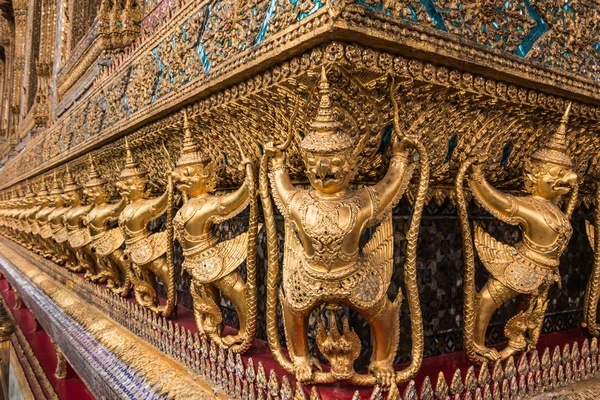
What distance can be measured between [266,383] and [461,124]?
2.22ft

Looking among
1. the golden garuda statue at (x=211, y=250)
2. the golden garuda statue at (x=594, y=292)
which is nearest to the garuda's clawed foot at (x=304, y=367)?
the golden garuda statue at (x=211, y=250)

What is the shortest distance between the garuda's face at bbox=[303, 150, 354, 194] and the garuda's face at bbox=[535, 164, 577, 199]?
0.47 meters

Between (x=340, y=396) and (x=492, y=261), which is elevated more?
(x=492, y=261)

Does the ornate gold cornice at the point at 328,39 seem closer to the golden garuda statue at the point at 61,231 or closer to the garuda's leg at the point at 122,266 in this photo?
the garuda's leg at the point at 122,266

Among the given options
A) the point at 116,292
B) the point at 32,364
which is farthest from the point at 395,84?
the point at 32,364

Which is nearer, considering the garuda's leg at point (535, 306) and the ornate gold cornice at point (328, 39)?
the ornate gold cornice at point (328, 39)

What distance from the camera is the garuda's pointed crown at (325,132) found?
0.79 metres

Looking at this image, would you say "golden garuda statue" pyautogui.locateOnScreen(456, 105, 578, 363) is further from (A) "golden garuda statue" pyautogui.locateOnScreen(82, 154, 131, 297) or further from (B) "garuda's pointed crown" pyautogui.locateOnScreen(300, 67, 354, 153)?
(A) "golden garuda statue" pyautogui.locateOnScreen(82, 154, 131, 297)

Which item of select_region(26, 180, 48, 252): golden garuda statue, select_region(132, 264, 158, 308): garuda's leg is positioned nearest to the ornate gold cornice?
select_region(132, 264, 158, 308): garuda's leg

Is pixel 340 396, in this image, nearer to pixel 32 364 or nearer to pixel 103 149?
pixel 103 149

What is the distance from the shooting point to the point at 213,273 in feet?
3.73

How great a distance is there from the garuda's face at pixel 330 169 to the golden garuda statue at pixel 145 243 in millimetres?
727

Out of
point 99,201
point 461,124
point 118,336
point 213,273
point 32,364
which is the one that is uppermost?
point 461,124

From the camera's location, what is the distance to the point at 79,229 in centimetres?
237
